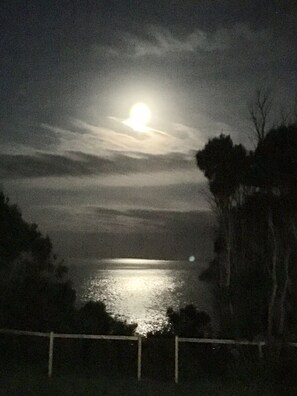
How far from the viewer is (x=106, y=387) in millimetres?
12234

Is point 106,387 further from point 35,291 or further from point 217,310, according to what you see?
point 217,310

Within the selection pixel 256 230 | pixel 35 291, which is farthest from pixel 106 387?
pixel 256 230

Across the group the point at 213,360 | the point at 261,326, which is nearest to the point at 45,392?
the point at 213,360

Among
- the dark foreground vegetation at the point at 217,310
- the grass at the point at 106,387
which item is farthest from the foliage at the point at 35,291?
the grass at the point at 106,387

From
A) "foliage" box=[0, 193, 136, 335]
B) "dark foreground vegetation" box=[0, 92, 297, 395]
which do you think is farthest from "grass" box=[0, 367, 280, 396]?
"foliage" box=[0, 193, 136, 335]

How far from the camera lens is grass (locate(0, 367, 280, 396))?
1133 centimetres

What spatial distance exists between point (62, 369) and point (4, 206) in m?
6.92

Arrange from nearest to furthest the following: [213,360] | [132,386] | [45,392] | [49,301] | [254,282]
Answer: [45,392] → [132,386] → [213,360] → [49,301] → [254,282]

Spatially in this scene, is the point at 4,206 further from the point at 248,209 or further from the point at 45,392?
the point at 45,392

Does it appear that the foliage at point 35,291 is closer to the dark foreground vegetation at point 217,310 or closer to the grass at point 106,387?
the dark foreground vegetation at point 217,310

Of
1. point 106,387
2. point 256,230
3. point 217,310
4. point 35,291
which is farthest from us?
point 217,310

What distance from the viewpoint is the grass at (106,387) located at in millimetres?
11328

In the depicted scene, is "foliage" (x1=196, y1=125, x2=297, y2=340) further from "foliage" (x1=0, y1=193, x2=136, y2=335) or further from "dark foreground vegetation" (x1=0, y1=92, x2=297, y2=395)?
"foliage" (x1=0, y1=193, x2=136, y2=335)

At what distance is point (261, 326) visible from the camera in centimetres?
2030
